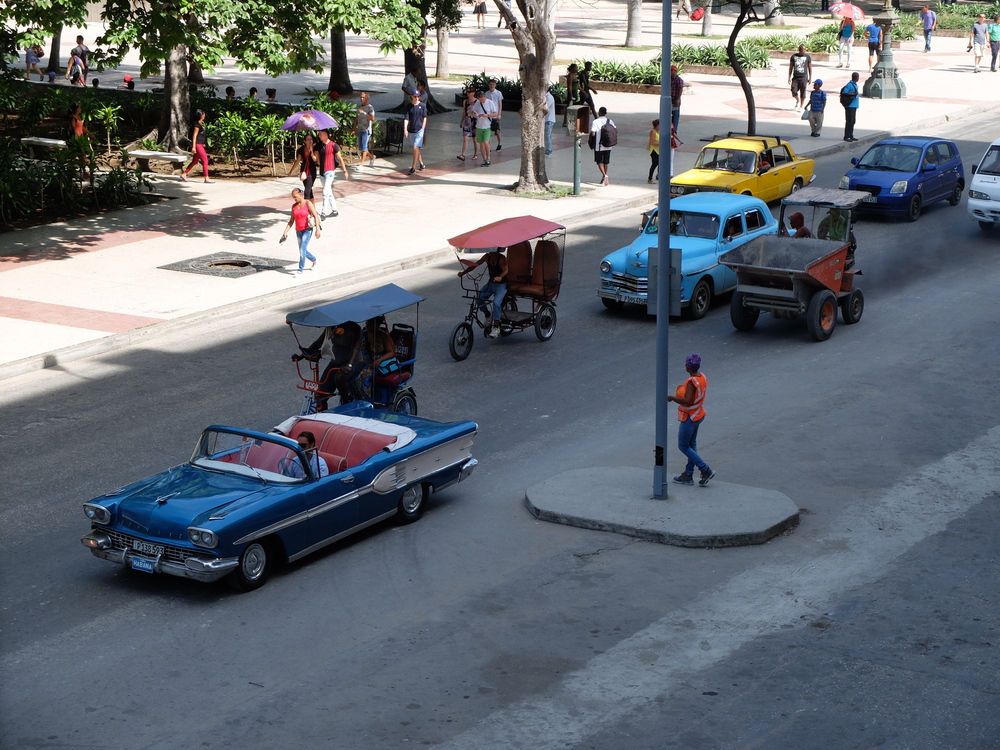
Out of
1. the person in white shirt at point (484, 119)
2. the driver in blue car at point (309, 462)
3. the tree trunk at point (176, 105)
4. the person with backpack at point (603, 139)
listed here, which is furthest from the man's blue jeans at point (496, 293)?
the tree trunk at point (176, 105)

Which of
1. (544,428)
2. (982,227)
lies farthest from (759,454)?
(982,227)

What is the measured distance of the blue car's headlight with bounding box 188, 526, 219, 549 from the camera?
10.5m

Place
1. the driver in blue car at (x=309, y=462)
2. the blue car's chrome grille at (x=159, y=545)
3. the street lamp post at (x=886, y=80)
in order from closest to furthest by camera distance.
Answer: the blue car's chrome grille at (x=159, y=545), the driver in blue car at (x=309, y=462), the street lamp post at (x=886, y=80)

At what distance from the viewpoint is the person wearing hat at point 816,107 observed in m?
35.6

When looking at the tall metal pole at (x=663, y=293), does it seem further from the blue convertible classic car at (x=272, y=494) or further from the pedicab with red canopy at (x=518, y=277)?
the pedicab with red canopy at (x=518, y=277)

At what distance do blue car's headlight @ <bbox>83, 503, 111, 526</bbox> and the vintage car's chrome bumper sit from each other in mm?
121

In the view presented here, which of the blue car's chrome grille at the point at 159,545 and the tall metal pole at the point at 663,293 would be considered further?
the tall metal pole at the point at 663,293

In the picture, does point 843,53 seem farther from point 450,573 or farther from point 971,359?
point 450,573

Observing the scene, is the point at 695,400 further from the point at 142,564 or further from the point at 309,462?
the point at 142,564

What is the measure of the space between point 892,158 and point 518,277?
462 inches

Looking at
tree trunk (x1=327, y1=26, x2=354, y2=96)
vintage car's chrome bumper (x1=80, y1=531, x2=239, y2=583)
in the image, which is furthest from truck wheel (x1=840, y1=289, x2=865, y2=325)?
tree trunk (x1=327, y1=26, x2=354, y2=96)

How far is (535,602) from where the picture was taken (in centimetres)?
1066

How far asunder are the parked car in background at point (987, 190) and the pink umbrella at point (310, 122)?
12717mm

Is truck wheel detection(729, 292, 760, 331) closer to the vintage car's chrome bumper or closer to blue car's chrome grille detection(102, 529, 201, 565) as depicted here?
the vintage car's chrome bumper
